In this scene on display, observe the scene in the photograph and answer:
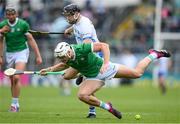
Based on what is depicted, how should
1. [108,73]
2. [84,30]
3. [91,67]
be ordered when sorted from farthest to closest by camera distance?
[84,30] < [108,73] < [91,67]

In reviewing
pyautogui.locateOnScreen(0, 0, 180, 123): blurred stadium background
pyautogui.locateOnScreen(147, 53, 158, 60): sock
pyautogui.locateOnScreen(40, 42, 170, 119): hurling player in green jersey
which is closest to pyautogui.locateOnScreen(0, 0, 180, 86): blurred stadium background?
pyautogui.locateOnScreen(0, 0, 180, 123): blurred stadium background

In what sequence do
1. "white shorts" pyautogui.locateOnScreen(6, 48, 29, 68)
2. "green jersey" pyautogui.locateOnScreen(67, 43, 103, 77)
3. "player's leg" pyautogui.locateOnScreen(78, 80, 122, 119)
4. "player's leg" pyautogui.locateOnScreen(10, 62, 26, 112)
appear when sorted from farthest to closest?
1. "white shorts" pyautogui.locateOnScreen(6, 48, 29, 68)
2. "player's leg" pyautogui.locateOnScreen(10, 62, 26, 112)
3. "player's leg" pyautogui.locateOnScreen(78, 80, 122, 119)
4. "green jersey" pyautogui.locateOnScreen(67, 43, 103, 77)

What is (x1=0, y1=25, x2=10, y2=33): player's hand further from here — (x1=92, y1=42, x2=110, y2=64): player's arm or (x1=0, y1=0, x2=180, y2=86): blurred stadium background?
(x1=0, y1=0, x2=180, y2=86): blurred stadium background

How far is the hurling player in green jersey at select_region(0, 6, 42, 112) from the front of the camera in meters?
22.8

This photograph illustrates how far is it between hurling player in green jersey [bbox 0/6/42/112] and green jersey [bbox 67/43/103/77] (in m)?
3.72

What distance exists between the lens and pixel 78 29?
21.2 metres

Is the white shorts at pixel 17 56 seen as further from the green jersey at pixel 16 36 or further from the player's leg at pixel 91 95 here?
the player's leg at pixel 91 95

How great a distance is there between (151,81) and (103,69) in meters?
26.1

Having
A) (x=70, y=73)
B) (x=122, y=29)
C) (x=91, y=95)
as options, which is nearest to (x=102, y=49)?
(x=91, y=95)

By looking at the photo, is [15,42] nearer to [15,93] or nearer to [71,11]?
[15,93]

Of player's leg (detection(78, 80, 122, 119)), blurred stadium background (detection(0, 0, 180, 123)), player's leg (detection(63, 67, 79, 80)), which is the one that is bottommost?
blurred stadium background (detection(0, 0, 180, 123))

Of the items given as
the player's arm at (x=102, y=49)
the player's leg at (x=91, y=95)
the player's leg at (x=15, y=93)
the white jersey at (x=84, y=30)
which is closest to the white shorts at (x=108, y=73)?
the player's leg at (x=91, y=95)

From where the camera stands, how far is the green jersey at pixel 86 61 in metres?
19.1

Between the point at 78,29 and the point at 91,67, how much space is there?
1.99m
